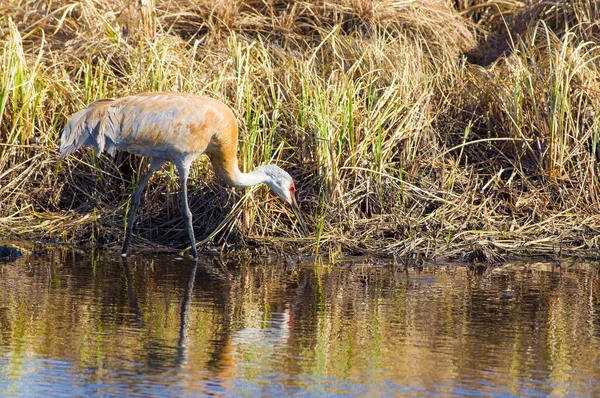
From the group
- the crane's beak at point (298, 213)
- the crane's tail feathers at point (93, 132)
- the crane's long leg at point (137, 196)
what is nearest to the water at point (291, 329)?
the crane's long leg at point (137, 196)

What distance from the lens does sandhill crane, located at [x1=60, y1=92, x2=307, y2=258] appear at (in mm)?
7434

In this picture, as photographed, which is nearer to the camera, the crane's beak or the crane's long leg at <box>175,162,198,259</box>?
the crane's long leg at <box>175,162,198,259</box>

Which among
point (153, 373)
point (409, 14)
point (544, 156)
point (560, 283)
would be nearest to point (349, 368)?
point (153, 373)

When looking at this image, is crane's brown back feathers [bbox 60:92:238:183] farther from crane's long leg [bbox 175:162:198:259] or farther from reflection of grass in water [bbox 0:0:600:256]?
reflection of grass in water [bbox 0:0:600:256]

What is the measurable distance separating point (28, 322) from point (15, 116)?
3739mm

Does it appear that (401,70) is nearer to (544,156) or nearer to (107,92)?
(544,156)

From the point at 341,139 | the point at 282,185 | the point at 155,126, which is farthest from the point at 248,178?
the point at 341,139

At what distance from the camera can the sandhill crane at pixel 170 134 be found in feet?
24.4

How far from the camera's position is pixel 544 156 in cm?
831

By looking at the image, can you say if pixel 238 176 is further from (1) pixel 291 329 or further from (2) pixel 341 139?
(1) pixel 291 329

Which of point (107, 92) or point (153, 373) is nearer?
point (153, 373)

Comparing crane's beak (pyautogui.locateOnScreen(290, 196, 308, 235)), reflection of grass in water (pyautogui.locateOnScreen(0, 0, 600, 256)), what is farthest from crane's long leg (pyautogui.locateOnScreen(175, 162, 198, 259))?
crane's beak (pyautogui.locateOnScreen(290, 196, 308, 235))

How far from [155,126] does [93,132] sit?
46 cm

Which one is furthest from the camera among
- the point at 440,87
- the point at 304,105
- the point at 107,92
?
the point at 440,87
